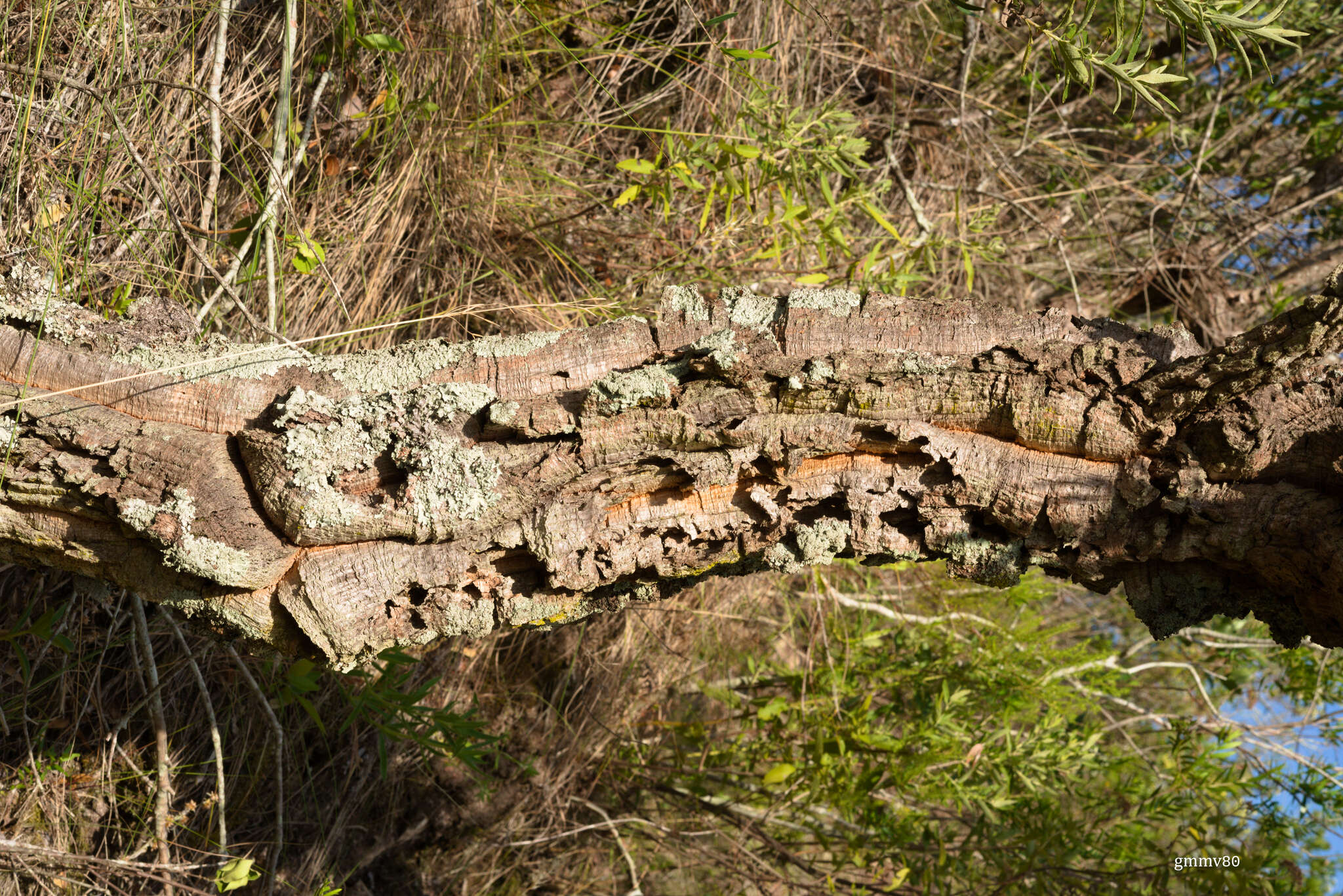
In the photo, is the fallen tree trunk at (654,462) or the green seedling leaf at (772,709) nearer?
the fallen tree trunk at (654,462)

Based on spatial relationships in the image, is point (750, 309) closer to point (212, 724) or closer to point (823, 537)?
point (823, 537)

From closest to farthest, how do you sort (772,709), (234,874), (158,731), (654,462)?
(654,462)
(234,874)
(158,731)
(772,709)

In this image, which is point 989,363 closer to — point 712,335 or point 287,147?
point 712,335

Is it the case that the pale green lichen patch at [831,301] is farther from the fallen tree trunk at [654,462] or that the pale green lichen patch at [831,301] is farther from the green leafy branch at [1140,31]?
the green leafy branch at [1140,31]

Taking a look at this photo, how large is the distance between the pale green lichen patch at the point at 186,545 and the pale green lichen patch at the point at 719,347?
803mm

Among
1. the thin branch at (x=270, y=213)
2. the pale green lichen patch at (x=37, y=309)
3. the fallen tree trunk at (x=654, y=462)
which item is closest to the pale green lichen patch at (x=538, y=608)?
the fallen tree trunk at (x=654, y=462)

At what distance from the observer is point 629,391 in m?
1.36

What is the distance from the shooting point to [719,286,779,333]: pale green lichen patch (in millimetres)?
1538

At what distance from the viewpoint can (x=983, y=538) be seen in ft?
4.89

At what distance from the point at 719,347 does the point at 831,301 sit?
257 mm

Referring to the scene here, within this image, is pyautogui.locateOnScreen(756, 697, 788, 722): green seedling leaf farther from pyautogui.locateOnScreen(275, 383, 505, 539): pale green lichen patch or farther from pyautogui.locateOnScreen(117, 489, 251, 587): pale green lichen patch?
pyautogui.locateOnScreen(117, 489, 251, 587): pale green lichen patch

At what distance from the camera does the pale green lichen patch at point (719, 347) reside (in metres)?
1.41

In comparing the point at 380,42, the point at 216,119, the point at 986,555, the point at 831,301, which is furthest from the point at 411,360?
the point at 216,119

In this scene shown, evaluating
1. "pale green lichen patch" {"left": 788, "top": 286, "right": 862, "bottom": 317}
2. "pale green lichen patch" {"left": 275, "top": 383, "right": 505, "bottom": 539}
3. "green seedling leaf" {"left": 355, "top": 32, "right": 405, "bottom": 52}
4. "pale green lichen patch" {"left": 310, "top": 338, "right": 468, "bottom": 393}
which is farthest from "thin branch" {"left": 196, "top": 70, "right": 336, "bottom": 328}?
"pale green lichen patch" {"left": 788, "top": 286, "right": 862, "bottom": 317}
